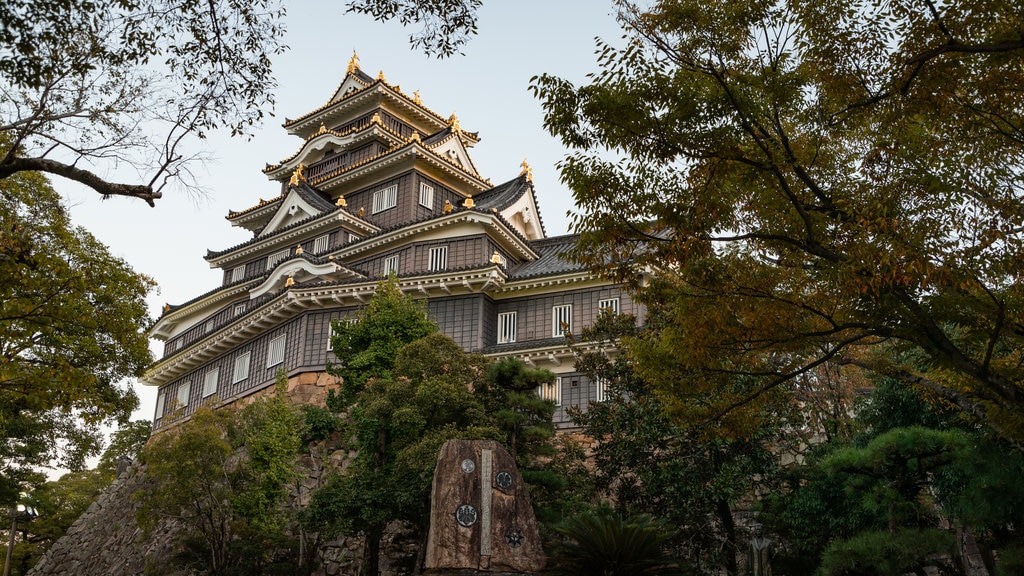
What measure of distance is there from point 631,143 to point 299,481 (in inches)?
647

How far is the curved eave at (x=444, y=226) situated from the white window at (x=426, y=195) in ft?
15.5

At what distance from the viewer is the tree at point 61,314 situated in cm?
1200

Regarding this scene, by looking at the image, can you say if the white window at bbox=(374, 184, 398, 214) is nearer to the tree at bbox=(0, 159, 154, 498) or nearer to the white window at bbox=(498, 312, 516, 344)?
the white window at bbox=(498, 312, 516, 344)

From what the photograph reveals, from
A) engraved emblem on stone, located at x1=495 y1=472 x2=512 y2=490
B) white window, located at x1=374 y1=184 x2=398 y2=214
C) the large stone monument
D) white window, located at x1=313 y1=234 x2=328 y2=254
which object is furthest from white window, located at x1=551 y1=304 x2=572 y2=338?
engraved emblem on stone, located at x1=495 y1=472 x2=512 y2=490

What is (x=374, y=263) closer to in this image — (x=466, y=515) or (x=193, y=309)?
(x=193, y=309)

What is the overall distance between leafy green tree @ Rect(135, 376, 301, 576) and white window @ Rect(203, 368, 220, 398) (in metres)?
14.6

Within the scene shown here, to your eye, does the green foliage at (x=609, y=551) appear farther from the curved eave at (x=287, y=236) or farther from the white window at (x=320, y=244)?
the white window at (x=320, y=244)

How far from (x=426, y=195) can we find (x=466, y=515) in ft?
84.2

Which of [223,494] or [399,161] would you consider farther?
[399,161]

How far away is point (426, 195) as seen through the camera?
3834 cm

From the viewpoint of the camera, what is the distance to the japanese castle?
2991 centimetres

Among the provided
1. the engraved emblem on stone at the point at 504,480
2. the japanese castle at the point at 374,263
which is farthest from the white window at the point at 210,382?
the engraved emblem on stone at the point at 504,480

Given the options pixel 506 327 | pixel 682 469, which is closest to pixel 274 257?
pixel 506 327

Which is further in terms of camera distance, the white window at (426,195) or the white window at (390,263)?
the white window at (426,195)
